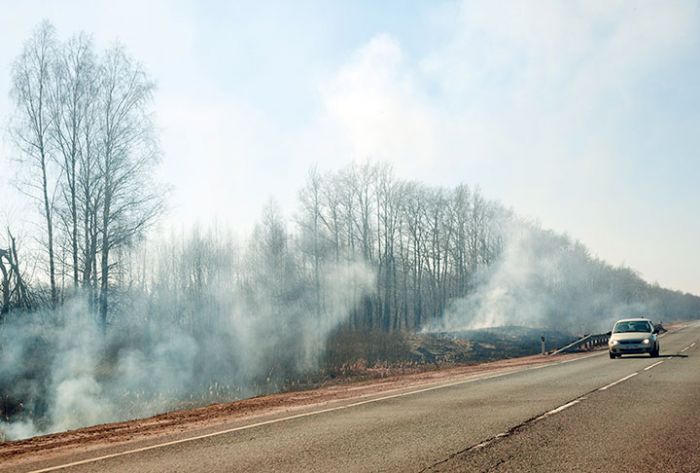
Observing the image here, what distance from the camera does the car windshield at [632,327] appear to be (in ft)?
80.1

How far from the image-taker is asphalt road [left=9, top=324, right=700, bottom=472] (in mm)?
5961

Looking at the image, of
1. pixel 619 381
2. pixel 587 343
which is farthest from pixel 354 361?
pixel 587 343

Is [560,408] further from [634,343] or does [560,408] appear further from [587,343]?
[587,343]

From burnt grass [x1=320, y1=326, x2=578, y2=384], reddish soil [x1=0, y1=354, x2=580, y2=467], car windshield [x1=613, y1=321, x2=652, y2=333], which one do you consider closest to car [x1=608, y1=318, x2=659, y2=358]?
car windshield [x1=613, y1=321, x2=652, y2=333]

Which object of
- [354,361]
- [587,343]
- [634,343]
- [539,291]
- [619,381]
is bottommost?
[587,343]

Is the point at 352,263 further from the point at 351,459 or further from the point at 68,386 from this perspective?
the point at 351,459

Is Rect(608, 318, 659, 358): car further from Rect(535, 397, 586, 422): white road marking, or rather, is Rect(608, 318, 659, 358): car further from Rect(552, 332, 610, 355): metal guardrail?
Rect(535, 397, 586, 422): white road marking

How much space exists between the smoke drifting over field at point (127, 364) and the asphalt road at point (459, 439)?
952 cm

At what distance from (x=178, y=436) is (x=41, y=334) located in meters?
12.3

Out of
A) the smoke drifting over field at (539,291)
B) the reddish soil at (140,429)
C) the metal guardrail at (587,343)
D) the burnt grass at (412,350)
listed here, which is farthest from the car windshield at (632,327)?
the smoke drifting over field at (539,291)

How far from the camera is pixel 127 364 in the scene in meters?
22.4

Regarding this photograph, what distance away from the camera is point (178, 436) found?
8547 mm

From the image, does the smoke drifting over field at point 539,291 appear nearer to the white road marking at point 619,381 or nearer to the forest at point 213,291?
the forest at point 213,291

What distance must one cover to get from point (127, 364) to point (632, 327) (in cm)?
2163
